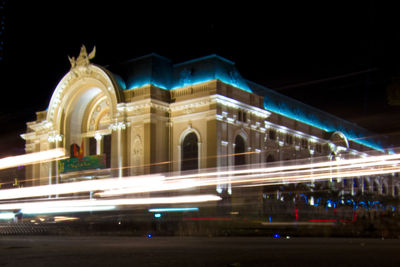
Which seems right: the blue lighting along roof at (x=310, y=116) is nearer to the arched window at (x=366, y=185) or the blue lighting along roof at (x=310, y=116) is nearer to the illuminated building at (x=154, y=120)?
the illuminated building at (x=154, y=120)

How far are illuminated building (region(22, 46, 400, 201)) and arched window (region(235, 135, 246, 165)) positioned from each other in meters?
0.08

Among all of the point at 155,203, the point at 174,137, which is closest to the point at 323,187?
the point at 174,137

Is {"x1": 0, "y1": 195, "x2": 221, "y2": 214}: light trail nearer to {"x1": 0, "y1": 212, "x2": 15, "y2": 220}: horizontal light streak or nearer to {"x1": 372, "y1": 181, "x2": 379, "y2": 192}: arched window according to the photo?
{"x1": 0, "y1": 212, "x2": 15, "y2": 220}: horizontal light streak

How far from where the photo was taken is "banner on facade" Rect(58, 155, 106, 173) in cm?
4454

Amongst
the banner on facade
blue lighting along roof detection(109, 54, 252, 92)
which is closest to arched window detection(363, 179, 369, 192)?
blue lighting along roof detection(109, 54, 252, 92)

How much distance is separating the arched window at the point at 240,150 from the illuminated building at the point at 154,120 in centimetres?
Answer: 8

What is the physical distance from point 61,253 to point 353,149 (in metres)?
61.0

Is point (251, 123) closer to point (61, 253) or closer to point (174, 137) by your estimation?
point (174, 137)

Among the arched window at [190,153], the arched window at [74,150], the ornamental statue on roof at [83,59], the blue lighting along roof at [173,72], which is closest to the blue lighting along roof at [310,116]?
the blue lighting along roof at [173,72]

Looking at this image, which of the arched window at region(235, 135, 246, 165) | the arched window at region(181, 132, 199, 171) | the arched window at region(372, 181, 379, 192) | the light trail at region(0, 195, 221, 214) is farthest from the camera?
the arched window at region(372, 181, 379, 192)

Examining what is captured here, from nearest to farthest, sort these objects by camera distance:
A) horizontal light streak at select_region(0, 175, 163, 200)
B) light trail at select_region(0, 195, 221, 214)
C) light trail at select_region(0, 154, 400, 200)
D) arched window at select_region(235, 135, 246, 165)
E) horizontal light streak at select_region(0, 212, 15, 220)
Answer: light trail at select_region(0, 195, 221, 214), light trail at select_region(0, 154, 400, 200), horizontal light streak at select_region(0, 175, 163, 200), horizontal light streak at select_region(0, 212, 15, 220), arched window at select_region(235, 135, 246, 165)

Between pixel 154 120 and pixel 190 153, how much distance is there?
156 inches

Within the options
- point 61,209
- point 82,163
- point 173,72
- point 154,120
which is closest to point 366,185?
point 173,72

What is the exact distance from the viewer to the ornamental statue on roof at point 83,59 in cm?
4494
